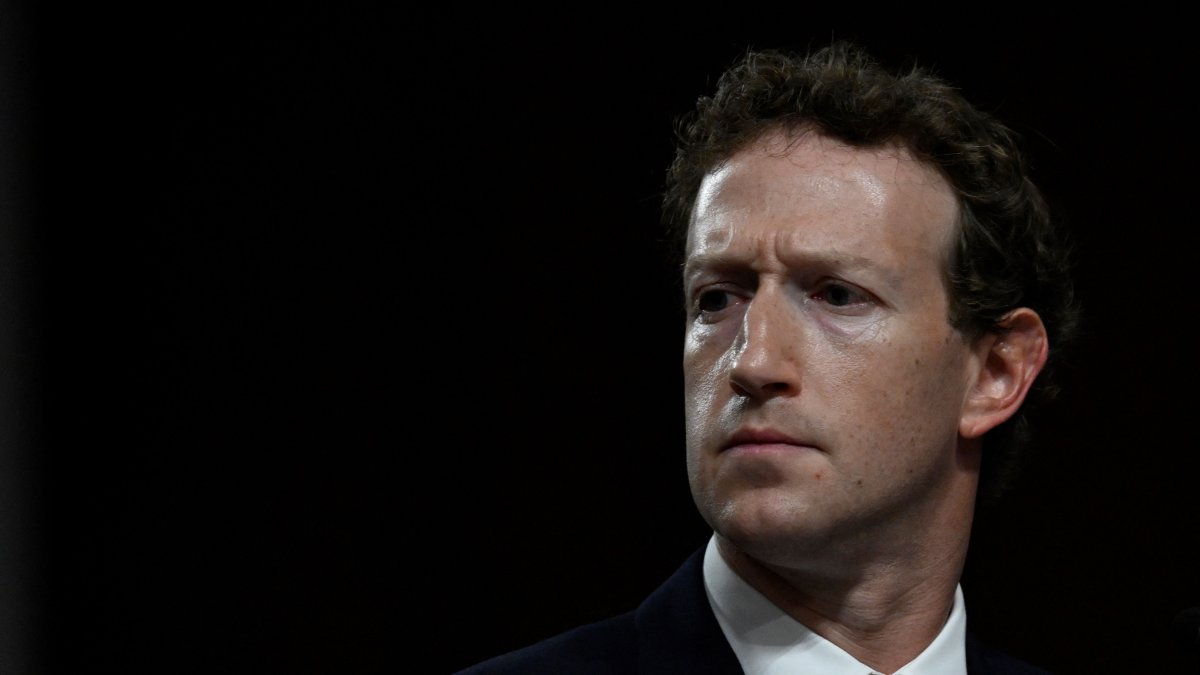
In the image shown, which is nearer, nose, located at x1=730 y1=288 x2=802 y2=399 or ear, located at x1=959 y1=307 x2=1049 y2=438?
nose, located at x1=730 y1=288 x2=802 y2=399

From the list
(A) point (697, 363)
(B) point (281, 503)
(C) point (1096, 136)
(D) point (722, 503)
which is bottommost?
(B) point (281, 503)

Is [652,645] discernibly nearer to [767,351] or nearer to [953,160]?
[767,351]

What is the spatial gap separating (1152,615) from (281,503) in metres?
1.87

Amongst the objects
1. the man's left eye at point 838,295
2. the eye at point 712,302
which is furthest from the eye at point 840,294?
the eye at point 712,302

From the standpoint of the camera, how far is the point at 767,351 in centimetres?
225

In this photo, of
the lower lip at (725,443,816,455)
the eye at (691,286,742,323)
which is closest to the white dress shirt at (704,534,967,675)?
the lower lip at (725,443,816,455)

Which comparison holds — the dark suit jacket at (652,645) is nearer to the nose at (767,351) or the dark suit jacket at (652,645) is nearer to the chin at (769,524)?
the chin at (769,524)

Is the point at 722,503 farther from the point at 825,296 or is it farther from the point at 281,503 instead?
the point at 281,503

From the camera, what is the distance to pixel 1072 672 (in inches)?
141

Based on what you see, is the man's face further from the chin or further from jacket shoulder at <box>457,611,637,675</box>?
jacket shoulder at <box>457,611,637,675</box>

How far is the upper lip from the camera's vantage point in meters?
2.24

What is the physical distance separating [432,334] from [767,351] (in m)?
1.30

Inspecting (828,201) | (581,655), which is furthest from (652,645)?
(828,201)

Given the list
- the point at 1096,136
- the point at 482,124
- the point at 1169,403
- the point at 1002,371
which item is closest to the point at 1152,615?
the point at 1169,403
